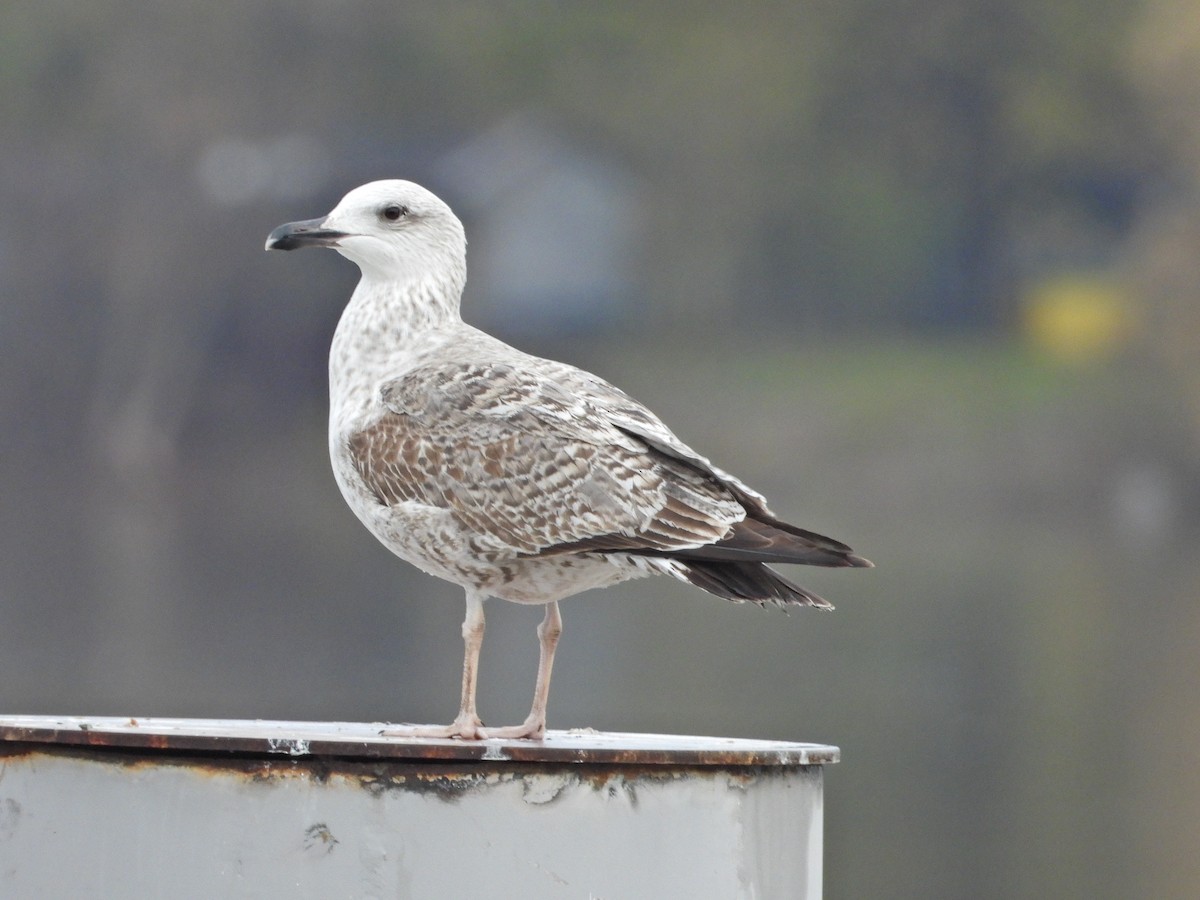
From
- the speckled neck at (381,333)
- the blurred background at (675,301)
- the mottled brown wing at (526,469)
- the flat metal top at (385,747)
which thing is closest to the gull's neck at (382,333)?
the speckled neck at (381,333)

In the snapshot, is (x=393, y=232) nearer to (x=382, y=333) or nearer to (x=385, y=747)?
(x=382, y=333)

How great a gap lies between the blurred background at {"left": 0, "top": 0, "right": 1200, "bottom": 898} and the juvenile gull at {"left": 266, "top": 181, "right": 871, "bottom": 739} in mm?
17120

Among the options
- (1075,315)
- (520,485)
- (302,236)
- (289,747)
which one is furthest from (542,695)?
(1075,315)

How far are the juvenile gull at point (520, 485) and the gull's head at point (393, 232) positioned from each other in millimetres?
51

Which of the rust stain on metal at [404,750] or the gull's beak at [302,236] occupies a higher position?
the gull's beak at [302,236]

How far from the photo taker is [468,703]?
4.75 meters

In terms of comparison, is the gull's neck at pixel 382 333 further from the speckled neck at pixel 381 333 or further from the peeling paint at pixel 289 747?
the peeling paint at pixel 289 747

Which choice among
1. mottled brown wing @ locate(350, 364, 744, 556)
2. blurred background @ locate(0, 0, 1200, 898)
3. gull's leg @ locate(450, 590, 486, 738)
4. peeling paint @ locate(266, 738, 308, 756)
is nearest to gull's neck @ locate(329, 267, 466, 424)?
mottled brown wing @ locate(350, 364, 744, 556)

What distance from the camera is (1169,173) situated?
44.7 m

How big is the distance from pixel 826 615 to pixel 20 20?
23.7m

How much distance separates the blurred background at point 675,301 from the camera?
2862 centimetres

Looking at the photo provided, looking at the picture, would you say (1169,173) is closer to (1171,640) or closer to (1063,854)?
(1171,640)

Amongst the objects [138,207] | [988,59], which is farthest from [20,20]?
[988,59]

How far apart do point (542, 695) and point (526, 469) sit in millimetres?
519
